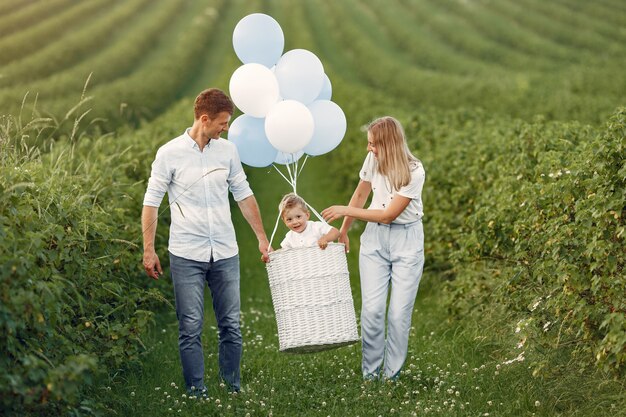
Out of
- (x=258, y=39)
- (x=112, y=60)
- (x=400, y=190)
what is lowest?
(x=400, y=190)

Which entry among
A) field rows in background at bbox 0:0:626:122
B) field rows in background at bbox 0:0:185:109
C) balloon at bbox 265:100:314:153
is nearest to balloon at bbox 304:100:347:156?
balloon at bbox 265:100:314:153

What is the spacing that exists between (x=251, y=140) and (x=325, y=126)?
55 centimetres

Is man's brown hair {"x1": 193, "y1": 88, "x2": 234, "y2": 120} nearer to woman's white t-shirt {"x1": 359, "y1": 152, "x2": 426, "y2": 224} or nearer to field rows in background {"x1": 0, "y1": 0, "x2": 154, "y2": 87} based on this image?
woman's white t-shirt {"x1": 359, "y1": 152, "x2": 426, "y2": 224}

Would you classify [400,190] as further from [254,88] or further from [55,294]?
[55,294]

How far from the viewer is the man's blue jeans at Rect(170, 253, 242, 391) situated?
579 centimetres

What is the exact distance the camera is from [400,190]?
19.2ft

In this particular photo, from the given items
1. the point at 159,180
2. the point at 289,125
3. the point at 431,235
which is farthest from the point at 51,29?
the point at 159,180

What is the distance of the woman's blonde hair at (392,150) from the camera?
5.86 m

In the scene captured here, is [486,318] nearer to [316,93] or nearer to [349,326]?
[349,326]

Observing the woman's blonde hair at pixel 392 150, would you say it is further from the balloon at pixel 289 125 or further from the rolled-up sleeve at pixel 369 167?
the balloon at pixel 289 125

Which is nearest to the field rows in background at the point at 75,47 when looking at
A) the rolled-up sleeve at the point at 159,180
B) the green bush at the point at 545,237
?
the green bush at the point at 545,237

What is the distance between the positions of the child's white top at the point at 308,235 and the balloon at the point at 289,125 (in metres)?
0.59

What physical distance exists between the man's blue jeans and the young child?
1.40 ft

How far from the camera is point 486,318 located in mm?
7262
